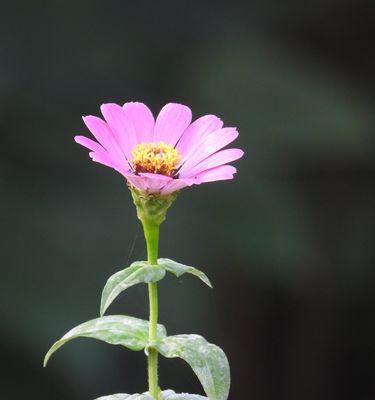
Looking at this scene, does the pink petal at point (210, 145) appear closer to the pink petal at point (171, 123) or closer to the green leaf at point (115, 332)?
the pink petal at point (171, 123)

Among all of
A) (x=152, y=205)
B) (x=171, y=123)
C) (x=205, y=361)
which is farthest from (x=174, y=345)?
(x=171, y=123)

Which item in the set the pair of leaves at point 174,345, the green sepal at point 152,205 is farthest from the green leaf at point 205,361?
the green sepal at point 152,205

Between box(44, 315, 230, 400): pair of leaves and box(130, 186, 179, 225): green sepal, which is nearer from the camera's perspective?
box(44, 315, 230, 400): pair of leaves

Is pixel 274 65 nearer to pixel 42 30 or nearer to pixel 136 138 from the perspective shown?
pixel 42 30

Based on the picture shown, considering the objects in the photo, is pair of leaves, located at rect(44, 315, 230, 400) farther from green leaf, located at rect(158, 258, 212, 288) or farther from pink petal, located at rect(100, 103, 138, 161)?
pink petal, located at rect(100, 103, 138, 161)

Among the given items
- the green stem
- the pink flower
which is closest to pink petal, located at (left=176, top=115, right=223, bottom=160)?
the pink flower

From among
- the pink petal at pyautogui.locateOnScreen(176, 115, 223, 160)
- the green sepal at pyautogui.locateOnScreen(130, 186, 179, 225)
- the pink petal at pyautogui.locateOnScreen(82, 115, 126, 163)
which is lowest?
the green sepal at pyautogui.locateOnScreen(130, 186, 179, 225)

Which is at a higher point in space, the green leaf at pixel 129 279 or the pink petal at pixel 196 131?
the pink petal at pixel 196 131

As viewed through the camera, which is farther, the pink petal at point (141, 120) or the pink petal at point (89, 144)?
the pink petal at point (141, 120)
